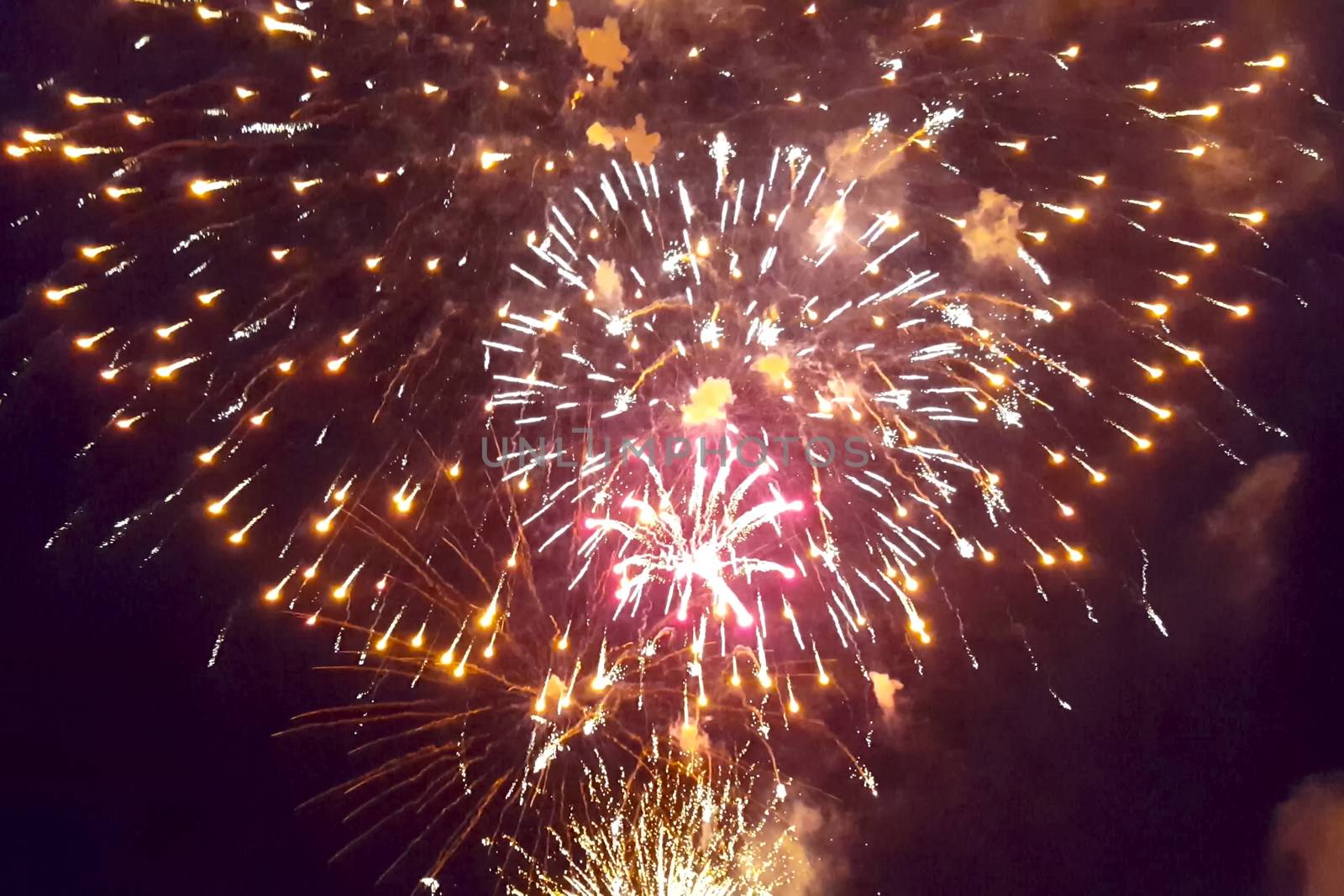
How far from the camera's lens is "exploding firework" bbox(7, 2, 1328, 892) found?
4.32 metres

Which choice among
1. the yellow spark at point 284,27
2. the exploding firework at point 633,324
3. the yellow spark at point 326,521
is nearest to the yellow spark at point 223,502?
the exploding firework at point 633,324

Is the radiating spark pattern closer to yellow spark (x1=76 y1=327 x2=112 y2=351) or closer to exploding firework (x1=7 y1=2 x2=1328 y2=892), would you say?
exploding firework (x1=7 y1=2 x2=1328 y2=892)

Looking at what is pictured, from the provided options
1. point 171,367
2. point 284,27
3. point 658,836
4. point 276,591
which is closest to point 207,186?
point 284,27

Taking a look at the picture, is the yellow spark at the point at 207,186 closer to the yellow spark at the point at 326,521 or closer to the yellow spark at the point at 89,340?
the yellow spark at the point at 89,340

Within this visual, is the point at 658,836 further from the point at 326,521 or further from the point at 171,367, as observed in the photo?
the point at 171,367

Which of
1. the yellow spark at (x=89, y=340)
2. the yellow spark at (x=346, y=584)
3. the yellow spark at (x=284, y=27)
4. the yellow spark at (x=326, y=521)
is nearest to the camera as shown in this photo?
the yellow spark at (x=284, y=27)

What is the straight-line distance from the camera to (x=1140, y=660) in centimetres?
529

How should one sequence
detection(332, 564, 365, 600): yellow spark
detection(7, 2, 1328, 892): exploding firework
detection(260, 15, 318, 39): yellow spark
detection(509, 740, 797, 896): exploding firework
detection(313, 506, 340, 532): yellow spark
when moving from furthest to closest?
detection(509, 740, 797, 896): exploding firework
detection(332, 564, 365, 600): yellow spark
detection(313, 506, 340, 532): yellow spark
detection(7, 2, 1328, 892): exploding firework
detection(260, 15, 318, 39): yellow spark

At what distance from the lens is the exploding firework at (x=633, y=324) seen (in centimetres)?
432

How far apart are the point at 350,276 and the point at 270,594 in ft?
7.69

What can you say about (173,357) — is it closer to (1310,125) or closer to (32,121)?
(32,121)

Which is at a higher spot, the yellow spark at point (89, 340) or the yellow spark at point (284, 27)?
the yellow spark at point (284, 27)

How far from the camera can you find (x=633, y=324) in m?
4.66

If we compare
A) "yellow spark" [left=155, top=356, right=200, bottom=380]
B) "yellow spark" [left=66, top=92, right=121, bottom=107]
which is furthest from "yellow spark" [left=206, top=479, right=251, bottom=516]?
"yellow spark" [left=66, top=92, right=121, bottom=107]
